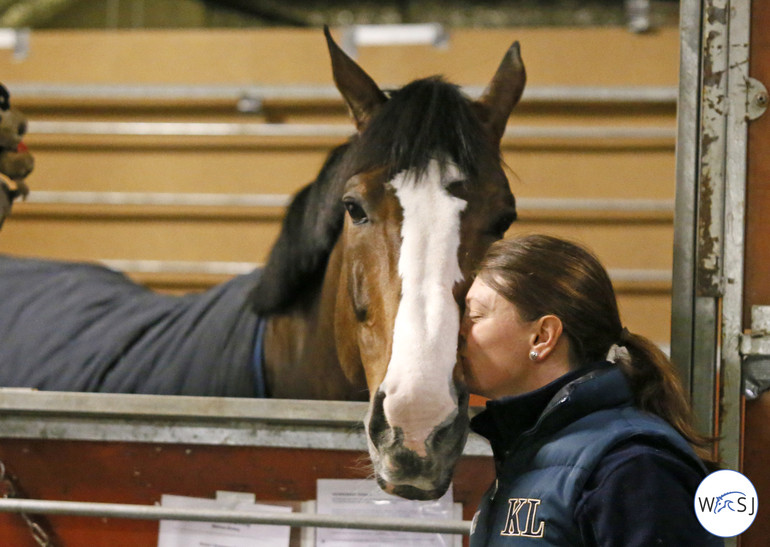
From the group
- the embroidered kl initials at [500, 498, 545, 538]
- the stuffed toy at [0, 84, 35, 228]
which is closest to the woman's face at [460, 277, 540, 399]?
the embroidered kl initials at [500, 498, 545, 538]

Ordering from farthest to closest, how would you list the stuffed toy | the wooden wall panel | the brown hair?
the stuffed toy < the wooden wall panel < the brown hair

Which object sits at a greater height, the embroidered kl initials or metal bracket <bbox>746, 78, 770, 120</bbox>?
metal bracket <bbox>746, 78, 770, 120</bbox>

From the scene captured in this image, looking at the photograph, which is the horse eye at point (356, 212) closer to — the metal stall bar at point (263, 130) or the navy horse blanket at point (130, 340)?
the navy horse blanket at point (130, 340)

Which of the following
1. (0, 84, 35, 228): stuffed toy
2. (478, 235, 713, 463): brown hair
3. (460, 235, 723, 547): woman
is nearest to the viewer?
(460, 235, 723, 547): woman

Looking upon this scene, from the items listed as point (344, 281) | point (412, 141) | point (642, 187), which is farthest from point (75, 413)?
point (642, 187)

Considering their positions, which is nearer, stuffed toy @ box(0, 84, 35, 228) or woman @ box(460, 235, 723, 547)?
woman @ box(460, 235, 723, 547)

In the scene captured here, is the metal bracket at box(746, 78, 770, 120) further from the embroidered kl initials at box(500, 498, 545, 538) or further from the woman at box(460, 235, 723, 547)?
the embroidered kl initials at box(500, 498, 545, 538)

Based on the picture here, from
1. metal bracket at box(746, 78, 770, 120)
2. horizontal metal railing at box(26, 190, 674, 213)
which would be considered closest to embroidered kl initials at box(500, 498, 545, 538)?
metal bracket at box(746, 78, 770, 120)

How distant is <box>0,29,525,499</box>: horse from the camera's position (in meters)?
0.87

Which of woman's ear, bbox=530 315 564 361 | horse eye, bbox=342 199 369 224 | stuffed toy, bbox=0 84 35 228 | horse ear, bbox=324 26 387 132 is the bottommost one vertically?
woman's ear, bbox=530 315 564 361

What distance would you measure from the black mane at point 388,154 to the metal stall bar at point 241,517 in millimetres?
491

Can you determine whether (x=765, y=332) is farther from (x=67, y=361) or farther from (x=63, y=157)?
(x=63, y=157)

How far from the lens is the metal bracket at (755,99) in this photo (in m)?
1.00

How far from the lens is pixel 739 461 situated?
3.20 ft
